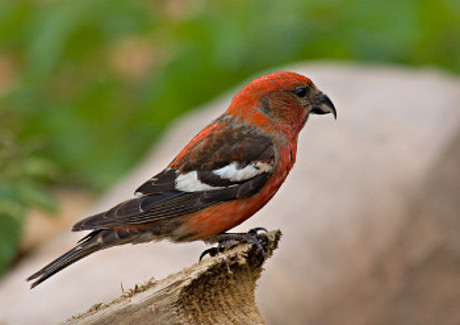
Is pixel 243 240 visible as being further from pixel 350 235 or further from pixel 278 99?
pixel 350 235

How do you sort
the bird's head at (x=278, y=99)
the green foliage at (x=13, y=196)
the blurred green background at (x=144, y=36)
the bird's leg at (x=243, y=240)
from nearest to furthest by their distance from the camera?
the bird's leg at (x=243, y=240) → the bird's head at (x=278, y=99) → the green foliage at (x=13, y=196) → the blurred green background at (x=144, y=36)

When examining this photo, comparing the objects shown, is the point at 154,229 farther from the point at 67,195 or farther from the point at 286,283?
the point at 67,195

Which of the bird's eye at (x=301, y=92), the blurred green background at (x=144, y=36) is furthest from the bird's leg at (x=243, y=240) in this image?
the blurred green background at (x=144, y=36)

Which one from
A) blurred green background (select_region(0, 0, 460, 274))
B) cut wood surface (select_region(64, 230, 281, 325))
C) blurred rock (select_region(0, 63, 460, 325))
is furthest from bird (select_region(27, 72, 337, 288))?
blurred green background (select_region(0, 0, 460, 274))

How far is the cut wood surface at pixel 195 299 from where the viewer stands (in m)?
3.47

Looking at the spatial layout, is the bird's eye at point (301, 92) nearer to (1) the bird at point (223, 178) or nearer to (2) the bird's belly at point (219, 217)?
(1) the bird at point (223, 178)

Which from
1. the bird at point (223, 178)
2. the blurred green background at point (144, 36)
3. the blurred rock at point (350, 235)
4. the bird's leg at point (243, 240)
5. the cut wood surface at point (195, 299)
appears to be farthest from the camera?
the blurred green background at point (144, 36)

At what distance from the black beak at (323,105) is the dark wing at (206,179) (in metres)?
0.39

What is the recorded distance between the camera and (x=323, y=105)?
195 inches

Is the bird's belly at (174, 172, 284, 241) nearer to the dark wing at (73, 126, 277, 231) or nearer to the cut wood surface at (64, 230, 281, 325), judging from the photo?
the dark wing at (73, 126, 277, 231)

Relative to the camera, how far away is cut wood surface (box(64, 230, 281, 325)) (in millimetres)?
3473

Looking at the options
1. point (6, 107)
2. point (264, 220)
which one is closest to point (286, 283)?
point (264, 220)

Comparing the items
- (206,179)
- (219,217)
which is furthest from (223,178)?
(219,217)

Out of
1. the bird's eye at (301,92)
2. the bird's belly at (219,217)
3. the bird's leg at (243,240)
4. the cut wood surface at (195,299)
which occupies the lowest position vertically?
the cut wood surface at (195,299)
